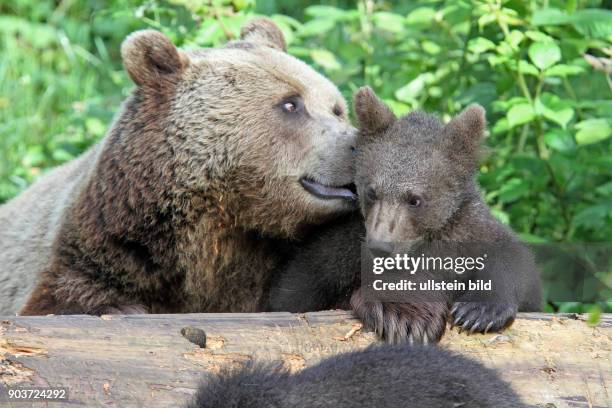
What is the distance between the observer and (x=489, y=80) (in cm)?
748

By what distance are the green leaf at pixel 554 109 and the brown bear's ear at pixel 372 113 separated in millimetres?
1685

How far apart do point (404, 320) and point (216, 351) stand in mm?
837

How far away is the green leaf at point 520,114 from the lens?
603 centimetres

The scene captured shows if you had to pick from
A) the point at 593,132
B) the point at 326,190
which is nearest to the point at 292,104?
the point at 326,190

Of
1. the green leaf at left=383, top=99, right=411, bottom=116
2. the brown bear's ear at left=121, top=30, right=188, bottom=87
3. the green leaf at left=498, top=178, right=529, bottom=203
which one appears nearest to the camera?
the brown bear's ear at left=121, top=30, right=188, bottom=87

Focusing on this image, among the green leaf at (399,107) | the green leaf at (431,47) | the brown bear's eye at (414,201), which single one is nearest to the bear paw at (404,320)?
A: the brown bear's eye at (414,201)

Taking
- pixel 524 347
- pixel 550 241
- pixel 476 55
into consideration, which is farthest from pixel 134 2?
pixel 524 347

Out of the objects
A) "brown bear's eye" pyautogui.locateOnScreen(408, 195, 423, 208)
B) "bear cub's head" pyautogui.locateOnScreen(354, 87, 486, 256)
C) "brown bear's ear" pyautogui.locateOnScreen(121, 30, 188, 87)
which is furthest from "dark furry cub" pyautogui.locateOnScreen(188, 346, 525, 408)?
"brown bear's ear" pyautogui.locateOnScreen(121, 30, 188, 87)

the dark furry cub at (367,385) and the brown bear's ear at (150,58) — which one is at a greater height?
the brown bear's ear at (150,58)

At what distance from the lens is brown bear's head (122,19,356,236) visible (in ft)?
16.1

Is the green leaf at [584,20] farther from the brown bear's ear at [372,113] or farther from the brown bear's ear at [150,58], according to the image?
the brown bear's ear at [150,58]

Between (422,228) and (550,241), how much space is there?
2.65 metres

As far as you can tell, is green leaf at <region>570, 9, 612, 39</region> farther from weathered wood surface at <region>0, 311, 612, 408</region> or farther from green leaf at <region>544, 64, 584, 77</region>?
weathered wood surface at <region>0, 311, 612, 408</region>

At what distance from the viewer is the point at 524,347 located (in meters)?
4.23
